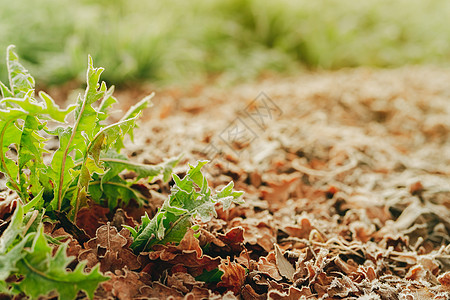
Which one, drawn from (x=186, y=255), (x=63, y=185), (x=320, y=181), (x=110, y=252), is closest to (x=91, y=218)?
(x=63, y=185)

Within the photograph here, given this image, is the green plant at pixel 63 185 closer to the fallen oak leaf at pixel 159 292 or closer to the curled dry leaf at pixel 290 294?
the fallen oak leaf at pixel 159 292

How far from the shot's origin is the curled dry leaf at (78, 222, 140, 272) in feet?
3.54

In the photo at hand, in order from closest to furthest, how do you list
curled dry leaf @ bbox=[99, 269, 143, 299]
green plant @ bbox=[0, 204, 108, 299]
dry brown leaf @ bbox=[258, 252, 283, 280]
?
green plant @ bbox=[0, 204, 108, 299] < curled dry leaf @ bbox=[99, 269, 143, 299] < dry brown leaf @ bbox=[258, 252, 283, 280]

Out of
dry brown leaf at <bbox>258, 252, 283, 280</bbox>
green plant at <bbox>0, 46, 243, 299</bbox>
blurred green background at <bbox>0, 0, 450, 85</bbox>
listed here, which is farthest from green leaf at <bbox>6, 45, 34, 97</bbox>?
blurred green background at <bbox>0, 0, 450, 85</bbox>

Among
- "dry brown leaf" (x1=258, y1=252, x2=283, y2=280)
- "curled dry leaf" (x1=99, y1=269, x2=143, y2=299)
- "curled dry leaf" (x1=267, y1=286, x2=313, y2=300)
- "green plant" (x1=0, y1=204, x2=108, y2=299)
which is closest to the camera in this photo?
"green plant" (x1=0, y1=204, x2=108, y2=299)

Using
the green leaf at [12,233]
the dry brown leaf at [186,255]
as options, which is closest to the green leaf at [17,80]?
the green leaf at [12,233]

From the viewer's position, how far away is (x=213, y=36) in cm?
511

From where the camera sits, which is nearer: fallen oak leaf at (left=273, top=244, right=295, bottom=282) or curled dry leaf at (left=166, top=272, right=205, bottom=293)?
curled dry leaf at (left=166, top=272, right=205, bottom=293)

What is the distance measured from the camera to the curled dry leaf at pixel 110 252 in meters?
1.08

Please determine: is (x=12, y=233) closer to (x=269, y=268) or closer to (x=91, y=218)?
(x=91, y=218)

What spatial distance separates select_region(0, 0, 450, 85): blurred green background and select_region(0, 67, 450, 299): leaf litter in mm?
703

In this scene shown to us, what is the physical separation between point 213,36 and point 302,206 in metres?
3.68

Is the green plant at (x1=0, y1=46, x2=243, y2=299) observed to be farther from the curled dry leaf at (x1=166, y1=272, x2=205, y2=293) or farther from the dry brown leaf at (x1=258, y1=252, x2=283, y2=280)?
the dry brown leaf at (x1=258, y1=252, x2=283, y2=280)

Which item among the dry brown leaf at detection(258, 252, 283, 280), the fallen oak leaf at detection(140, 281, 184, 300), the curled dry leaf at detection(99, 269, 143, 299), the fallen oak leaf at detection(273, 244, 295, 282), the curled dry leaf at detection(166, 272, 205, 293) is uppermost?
the curled dry leaf at detection(99, 269, 143, 299)
